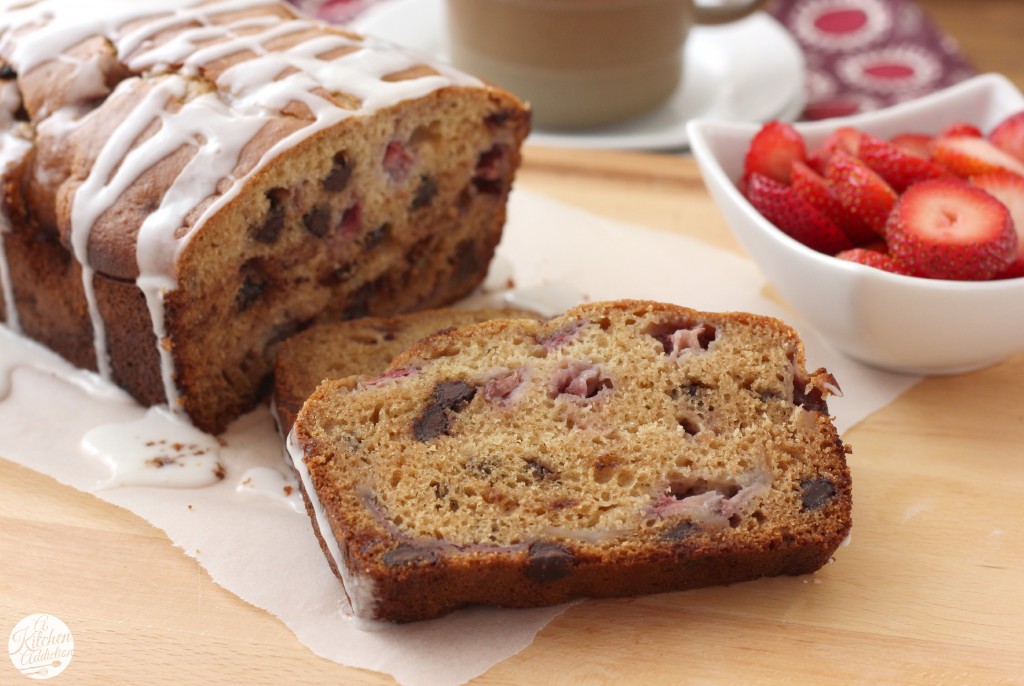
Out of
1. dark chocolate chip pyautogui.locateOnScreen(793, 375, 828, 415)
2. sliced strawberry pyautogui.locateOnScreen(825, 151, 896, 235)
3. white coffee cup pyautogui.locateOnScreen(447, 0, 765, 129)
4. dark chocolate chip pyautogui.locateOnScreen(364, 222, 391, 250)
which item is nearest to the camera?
dark chocolate chip pyautogui.locateOnScreen(793, 375, 828, 415)

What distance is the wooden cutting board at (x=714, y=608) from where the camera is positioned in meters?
2.00

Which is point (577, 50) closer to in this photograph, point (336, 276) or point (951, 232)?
point (336, 276)

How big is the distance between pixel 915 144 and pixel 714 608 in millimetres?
1465

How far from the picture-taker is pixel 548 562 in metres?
2.00

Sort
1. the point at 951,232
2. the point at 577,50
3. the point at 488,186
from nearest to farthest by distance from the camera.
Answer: the point at 951,232 → the point at 488,186 → the point at 577,50

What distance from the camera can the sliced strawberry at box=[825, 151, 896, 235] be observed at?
2611 mm

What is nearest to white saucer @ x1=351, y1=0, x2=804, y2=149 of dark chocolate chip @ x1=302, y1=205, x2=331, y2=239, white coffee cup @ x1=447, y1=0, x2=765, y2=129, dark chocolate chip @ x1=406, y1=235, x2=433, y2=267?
white coffee cup @ x1=447, y1=0, x2=765, y2=129

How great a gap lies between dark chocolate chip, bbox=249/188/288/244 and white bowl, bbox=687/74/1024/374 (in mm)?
1083

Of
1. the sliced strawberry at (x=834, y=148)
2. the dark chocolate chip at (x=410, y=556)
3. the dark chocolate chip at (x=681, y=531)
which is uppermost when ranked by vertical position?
the sliced strawberry at (x=834, y=148)

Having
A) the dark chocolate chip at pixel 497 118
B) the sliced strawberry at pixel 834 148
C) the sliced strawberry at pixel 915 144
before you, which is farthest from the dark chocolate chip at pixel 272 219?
the sliced strawberry at pixel 915 144

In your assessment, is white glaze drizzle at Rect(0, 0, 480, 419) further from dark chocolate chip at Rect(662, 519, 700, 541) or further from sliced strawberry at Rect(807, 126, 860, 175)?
dark chocolate chip at Rect(662, 519, 700, 541)

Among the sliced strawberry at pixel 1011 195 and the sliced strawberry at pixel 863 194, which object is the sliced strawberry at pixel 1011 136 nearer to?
the sliced strawberry at pixel 1011 195

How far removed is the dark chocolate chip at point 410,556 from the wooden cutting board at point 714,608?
8.0 inches

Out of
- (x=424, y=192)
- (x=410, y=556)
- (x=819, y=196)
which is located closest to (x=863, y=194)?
(x=819, y=196)
